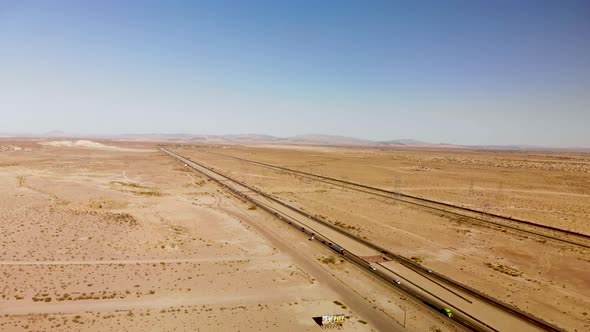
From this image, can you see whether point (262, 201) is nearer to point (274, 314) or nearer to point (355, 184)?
point (355, 184)

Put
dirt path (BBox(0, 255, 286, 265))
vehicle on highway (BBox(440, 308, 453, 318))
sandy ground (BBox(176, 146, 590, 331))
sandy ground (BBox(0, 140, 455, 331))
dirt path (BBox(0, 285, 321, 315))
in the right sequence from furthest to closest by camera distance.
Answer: dirt path (BBox(0, 255, 286, 265))
sandy ground (BBox(176, 146, 590, 331))
vehicle on highway (BBox(440, 308, 453, 318))
dirt path (BBox(0, 285, 321, 315))
sandy ground (BBox(0, 140, 455, 331))

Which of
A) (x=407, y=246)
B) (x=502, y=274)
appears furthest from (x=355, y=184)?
(x=502, y=274)

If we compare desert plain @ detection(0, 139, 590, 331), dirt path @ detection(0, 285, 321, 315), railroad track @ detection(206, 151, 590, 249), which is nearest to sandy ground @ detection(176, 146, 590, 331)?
desert plain @ detection(0, 139, 590, 331)

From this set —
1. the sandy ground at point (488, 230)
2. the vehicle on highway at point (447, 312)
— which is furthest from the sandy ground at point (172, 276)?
the sandy ground at point (488, 230)

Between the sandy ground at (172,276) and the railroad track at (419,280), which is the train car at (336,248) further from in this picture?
the sandy ground at (172,276)

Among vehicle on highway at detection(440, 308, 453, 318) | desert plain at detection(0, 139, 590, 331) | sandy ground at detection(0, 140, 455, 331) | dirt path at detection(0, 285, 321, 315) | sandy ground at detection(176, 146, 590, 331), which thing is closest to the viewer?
sandy ground at detection(0, 140, 455, 331)

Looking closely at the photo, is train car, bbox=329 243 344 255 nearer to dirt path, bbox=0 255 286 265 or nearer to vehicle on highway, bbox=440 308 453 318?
dirt path, bbox=0 255 286 265
